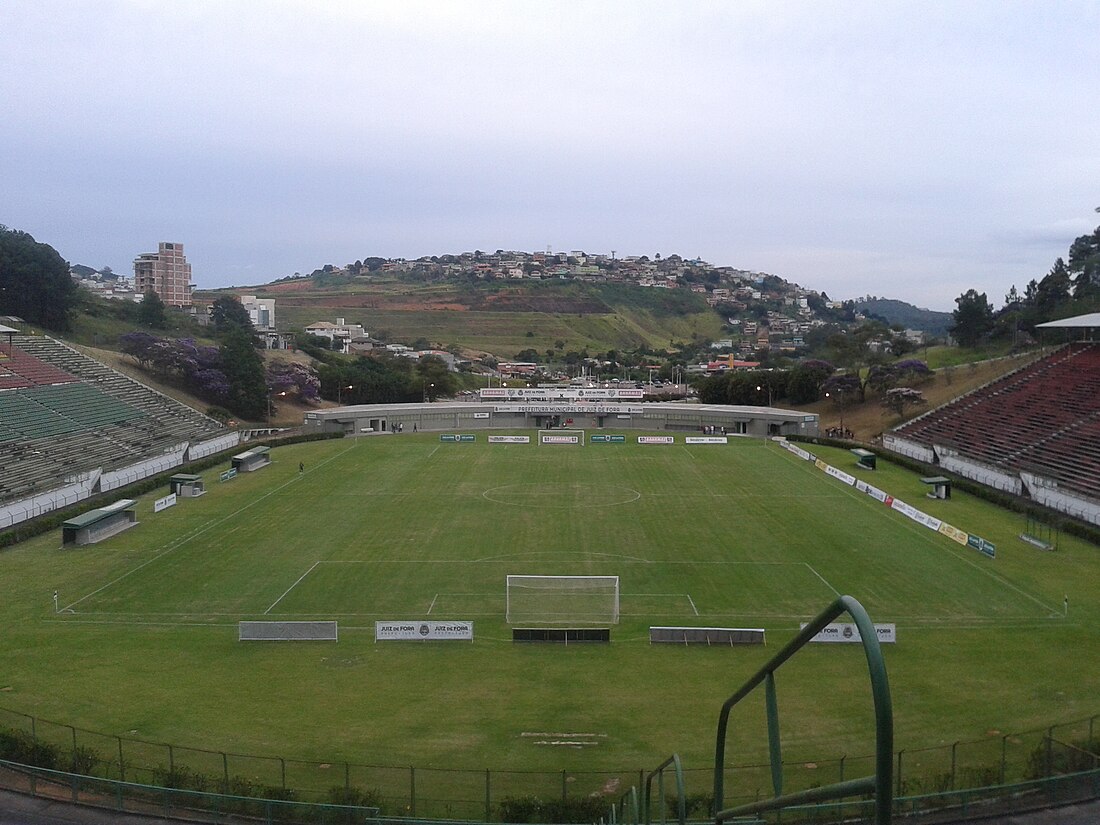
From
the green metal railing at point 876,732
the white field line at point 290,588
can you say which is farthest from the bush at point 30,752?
the green metal railing at point 876,732

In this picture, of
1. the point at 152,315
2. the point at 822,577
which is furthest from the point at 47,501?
the point at 152,315

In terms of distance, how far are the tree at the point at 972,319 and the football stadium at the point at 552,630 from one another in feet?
138

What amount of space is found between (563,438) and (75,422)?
35428mm

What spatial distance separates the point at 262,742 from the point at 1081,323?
6197 cm

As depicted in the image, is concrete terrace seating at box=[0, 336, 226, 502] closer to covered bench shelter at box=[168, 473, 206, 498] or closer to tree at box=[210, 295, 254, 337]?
covered bench shelter at box=[168, 473, 206, 498]

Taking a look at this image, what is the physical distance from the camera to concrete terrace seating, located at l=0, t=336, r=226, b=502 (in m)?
47.0

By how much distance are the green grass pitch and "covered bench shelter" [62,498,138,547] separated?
796 mm

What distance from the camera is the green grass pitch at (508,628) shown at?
20188mm

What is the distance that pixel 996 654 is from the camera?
24547 mm

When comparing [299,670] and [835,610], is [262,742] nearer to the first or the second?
[299,670]

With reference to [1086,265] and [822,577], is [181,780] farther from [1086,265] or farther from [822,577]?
[1086,265]

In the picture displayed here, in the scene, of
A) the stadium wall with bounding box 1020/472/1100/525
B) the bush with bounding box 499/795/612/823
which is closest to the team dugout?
the stadium wall with bounding box 1020/472/1100/525

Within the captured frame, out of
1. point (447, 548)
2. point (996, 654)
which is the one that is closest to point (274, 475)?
point (447, 548)

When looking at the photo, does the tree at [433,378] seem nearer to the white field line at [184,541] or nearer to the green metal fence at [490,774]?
the white field line at [184,541]
